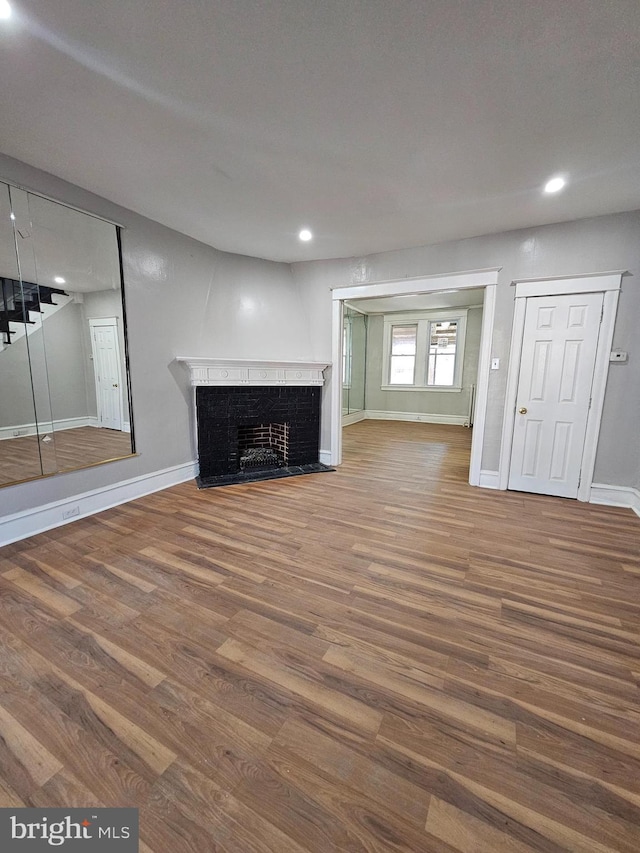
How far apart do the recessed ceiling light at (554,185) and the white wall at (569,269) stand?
0.81m

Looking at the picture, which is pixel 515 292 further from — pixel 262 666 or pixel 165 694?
pixel 165 694

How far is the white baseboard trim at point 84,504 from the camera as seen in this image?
2602 mm

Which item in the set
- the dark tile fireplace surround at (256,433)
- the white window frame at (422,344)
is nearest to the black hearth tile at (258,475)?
the dark tile fireplace surround at (256,433)

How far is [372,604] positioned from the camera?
1968 millimetres

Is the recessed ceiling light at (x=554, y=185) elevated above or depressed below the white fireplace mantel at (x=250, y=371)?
above

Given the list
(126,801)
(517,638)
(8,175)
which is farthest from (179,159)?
(517,638)

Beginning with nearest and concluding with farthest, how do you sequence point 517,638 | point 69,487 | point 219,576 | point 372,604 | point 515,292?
point 517,638, point 372,604, point 219,576, point 69,487, point 515,292

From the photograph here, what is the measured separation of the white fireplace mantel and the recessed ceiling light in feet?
8.88

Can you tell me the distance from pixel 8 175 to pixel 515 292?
4.39 meters

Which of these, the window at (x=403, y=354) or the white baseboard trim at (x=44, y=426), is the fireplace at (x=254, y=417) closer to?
the white baseboard trim at (x=44, y=426)

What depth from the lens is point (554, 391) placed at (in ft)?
11.5

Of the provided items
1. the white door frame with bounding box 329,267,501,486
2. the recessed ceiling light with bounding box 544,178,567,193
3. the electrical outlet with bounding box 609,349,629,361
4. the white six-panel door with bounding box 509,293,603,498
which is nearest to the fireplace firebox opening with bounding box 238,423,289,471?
the white door frame with bounding box 329,267,501,486

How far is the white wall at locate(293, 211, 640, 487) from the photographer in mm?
3148

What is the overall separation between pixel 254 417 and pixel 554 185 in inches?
137
